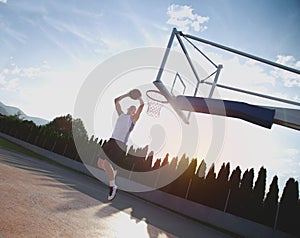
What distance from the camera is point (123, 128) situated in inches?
180

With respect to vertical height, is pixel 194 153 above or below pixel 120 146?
above

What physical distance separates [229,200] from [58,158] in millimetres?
19629

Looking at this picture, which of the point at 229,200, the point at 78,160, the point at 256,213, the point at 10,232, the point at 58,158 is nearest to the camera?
the point at 10,232

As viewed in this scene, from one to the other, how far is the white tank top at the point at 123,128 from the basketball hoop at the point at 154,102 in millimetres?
3398

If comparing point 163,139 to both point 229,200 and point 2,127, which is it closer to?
point 229,200

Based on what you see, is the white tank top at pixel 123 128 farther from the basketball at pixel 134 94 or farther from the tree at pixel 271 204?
the tree at pixel 271 204

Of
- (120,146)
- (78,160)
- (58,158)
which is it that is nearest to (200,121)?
(120,146)

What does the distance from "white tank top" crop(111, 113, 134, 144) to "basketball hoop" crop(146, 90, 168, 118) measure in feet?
11.1

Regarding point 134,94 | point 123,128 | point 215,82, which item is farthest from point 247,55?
point 123,128

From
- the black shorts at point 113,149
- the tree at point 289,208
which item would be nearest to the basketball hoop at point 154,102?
the black shorts at point 113,149

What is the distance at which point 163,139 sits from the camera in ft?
61.1

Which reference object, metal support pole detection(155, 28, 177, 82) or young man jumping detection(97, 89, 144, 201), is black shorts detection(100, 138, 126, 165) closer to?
young man jumping detection(97, 89, 144, 201)

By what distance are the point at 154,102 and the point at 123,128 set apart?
11.8 ft

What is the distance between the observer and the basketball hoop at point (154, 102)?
793 cm
